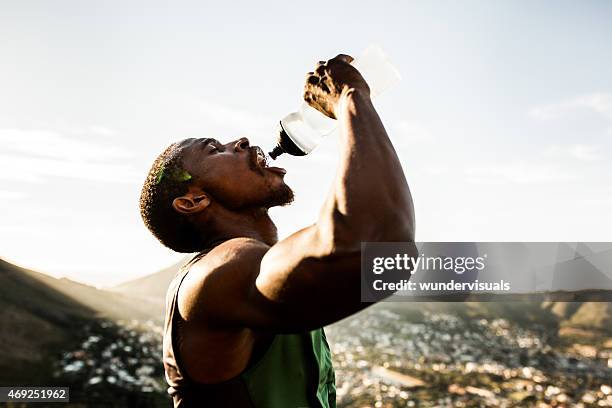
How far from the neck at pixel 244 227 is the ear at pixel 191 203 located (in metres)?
0.08

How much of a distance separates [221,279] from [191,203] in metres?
0.79

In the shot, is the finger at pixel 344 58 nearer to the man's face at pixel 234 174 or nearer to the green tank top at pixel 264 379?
the man's face at pixel 234 174

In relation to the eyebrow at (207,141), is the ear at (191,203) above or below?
below

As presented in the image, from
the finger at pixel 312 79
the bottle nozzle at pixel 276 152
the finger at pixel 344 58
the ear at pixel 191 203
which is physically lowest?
the ear at pixel 191 203

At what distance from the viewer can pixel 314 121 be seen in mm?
2859

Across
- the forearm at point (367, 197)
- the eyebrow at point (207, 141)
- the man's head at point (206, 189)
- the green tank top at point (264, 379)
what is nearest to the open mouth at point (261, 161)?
the man's head at point (206, 189)

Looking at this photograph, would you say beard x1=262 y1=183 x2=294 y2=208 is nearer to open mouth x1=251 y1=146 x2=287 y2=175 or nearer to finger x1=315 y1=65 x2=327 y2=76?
open mouth x1=251 y1=146 x2=287 y2=175

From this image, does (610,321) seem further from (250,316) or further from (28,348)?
(250,316)

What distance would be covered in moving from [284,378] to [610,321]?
15.5 meters

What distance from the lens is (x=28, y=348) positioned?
8.29 metres

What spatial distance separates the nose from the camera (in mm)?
2475

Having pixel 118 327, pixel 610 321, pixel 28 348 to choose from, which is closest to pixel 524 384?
pixel 610 321

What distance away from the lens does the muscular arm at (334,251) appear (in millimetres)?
1369

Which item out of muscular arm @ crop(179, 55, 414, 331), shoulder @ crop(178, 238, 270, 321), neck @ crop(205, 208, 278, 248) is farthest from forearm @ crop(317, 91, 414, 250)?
neck @ crop(205, 208, 278, 248)
